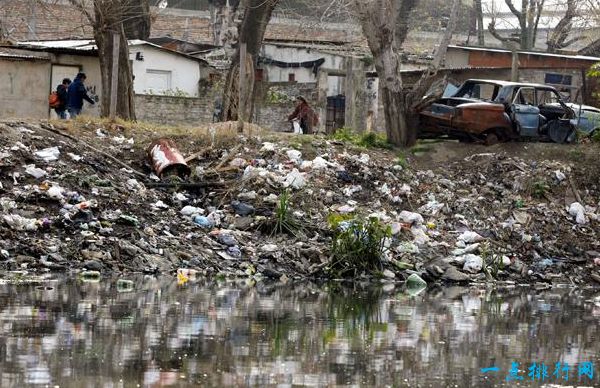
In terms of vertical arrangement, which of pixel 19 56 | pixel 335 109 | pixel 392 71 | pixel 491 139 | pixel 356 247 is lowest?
pixel 356 247

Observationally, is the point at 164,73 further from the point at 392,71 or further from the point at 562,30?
the point at 562,30

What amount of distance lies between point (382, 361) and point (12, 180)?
943 cm

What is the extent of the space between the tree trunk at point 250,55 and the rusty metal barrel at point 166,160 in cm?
395

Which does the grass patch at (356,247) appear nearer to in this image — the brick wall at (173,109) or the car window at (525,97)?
the car window at (525,97)

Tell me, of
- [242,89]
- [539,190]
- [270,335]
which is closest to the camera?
[270,335]

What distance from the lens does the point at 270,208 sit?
18.2m

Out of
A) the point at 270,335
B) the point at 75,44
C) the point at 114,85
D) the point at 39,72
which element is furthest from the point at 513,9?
Result: the point at 270,335

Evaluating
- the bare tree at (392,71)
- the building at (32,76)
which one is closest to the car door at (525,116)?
the bare tree at (392,71)

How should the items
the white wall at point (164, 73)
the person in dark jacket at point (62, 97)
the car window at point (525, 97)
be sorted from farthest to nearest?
the white wall at point (164, 73) → the person in dark jacket at point (62, 97) → the car window at point (525, 97)

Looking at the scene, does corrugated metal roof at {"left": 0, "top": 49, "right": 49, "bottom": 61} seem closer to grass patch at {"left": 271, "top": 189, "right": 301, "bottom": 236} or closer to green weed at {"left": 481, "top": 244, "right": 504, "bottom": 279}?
grass patch at {"left": 271, "top": 189, "right": 301, "bottom": 236}

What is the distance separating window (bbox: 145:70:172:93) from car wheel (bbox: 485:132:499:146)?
1688cm

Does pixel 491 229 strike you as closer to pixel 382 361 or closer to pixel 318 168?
pixel 318 168

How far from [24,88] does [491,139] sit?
11.1 m

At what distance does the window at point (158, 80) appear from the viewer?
37.9 metres
